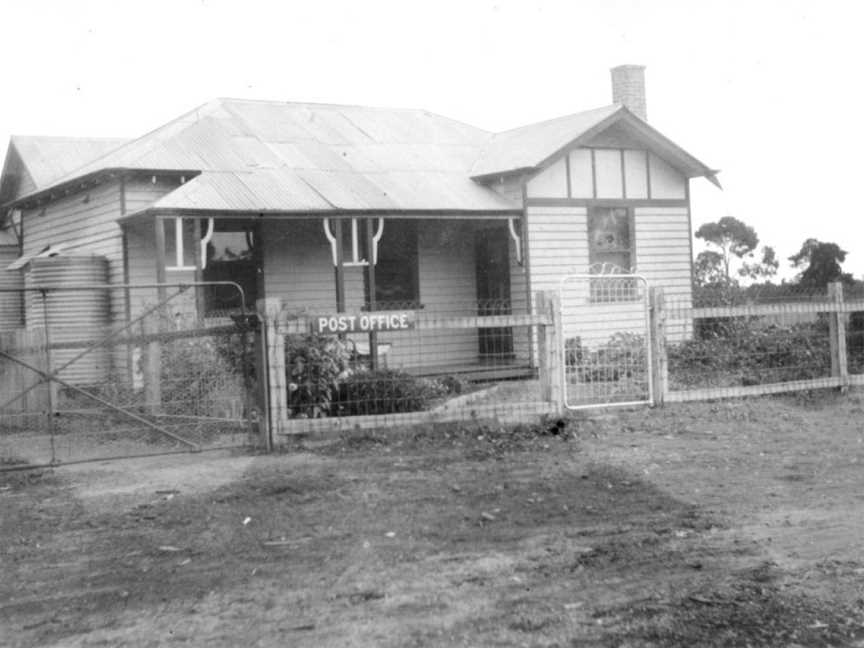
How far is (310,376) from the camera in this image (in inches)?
477

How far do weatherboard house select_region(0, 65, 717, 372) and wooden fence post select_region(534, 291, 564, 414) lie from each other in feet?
18.5

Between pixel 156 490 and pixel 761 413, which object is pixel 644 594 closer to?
pixel 156 490

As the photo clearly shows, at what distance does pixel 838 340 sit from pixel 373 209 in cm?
758

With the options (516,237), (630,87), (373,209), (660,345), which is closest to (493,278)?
(516,237)

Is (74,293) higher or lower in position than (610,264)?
lower

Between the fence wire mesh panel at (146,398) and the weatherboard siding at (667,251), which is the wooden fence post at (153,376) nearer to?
the fence wire mesh panel at (146,398)

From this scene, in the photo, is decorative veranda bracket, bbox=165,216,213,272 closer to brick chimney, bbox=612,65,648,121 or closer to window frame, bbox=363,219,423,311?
window frame, bbox=363,219,423,311

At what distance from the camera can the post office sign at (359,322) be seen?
1138cm

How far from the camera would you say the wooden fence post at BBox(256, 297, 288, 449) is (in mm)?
11266

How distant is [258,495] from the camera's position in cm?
921

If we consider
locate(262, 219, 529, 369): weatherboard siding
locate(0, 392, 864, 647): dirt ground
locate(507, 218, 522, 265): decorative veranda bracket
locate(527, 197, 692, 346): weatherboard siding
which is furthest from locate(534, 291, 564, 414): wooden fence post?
locate(507, 218, 522, 265): decorative veranda bracket

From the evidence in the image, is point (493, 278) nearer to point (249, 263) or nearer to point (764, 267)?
point (249, 263)

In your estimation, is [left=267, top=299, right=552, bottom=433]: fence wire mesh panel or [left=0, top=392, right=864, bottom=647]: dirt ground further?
[left=267, top=299, right=552, bottom=433]: fence wire mesh panel

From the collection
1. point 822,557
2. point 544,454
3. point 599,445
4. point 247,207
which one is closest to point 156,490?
point 544,454
